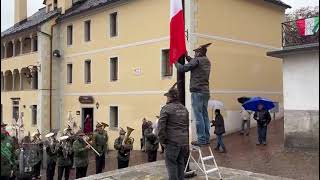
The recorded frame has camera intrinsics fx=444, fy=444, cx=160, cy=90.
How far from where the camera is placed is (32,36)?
34812 mm

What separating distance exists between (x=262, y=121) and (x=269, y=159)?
3609 millimetres

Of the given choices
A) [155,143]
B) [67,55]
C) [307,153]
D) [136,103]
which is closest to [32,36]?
[67,55]

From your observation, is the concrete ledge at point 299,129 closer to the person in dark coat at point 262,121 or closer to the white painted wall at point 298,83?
the white painted wall at point 298,83

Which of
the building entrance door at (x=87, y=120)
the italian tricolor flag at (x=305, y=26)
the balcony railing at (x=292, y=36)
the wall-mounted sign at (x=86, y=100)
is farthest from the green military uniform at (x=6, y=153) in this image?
the wall-mounted sign at (x=86, y=100)

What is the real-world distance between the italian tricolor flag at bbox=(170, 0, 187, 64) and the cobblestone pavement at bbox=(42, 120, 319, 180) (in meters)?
4.50

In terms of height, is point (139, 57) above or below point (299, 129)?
above

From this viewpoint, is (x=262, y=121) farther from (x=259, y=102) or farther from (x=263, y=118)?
(x=259, y=102)

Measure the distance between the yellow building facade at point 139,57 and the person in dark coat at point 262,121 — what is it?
4.02 meters

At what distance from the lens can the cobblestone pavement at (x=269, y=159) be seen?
40.3ft

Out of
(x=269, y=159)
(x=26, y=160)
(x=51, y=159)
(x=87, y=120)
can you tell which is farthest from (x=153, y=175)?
(x=87, y=120)

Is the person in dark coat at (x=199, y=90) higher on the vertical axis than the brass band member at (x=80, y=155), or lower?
higher

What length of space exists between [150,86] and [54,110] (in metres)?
11.9

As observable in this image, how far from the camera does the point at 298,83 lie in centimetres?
1603

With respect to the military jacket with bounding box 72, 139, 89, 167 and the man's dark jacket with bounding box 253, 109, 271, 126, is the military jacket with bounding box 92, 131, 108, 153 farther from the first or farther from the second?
the man's dark jacket with bounding box 253, 109, 271, 126
